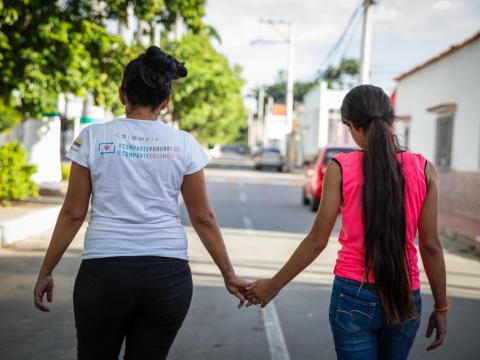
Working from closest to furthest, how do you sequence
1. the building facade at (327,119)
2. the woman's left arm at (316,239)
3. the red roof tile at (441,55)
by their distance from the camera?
the woman's left arm at (316,239), the red roof tile at (441,55), the building facade at (327,119)

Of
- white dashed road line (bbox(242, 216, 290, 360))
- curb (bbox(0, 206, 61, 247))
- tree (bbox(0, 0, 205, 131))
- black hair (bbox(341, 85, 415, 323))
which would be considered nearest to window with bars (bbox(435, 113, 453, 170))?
tree (bbox(0, 0, 205, 131))

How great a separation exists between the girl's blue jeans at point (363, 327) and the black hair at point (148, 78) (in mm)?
1049

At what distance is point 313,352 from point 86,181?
111 inches

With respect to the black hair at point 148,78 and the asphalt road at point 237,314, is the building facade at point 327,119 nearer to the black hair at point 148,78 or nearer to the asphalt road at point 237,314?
the asphalt road at point 237,314

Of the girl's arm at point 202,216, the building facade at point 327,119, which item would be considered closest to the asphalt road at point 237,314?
the girl's arm at point 202,216

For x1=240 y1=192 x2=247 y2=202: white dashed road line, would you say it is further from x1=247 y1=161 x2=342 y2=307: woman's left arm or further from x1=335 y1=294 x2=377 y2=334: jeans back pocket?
x1=335 y1=294 x2=377 y2=334: jeans back pocket

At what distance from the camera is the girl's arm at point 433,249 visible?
106 inches

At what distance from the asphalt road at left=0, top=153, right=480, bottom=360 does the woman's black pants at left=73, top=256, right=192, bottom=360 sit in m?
2.13

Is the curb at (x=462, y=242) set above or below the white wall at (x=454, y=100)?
below

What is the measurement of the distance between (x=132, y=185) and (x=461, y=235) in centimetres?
1064

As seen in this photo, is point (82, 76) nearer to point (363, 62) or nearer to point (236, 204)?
point (236, 204)

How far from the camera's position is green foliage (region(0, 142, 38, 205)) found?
39.0 feet

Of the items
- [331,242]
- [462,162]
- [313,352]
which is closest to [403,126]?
[462,162]

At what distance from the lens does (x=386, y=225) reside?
2551mm
